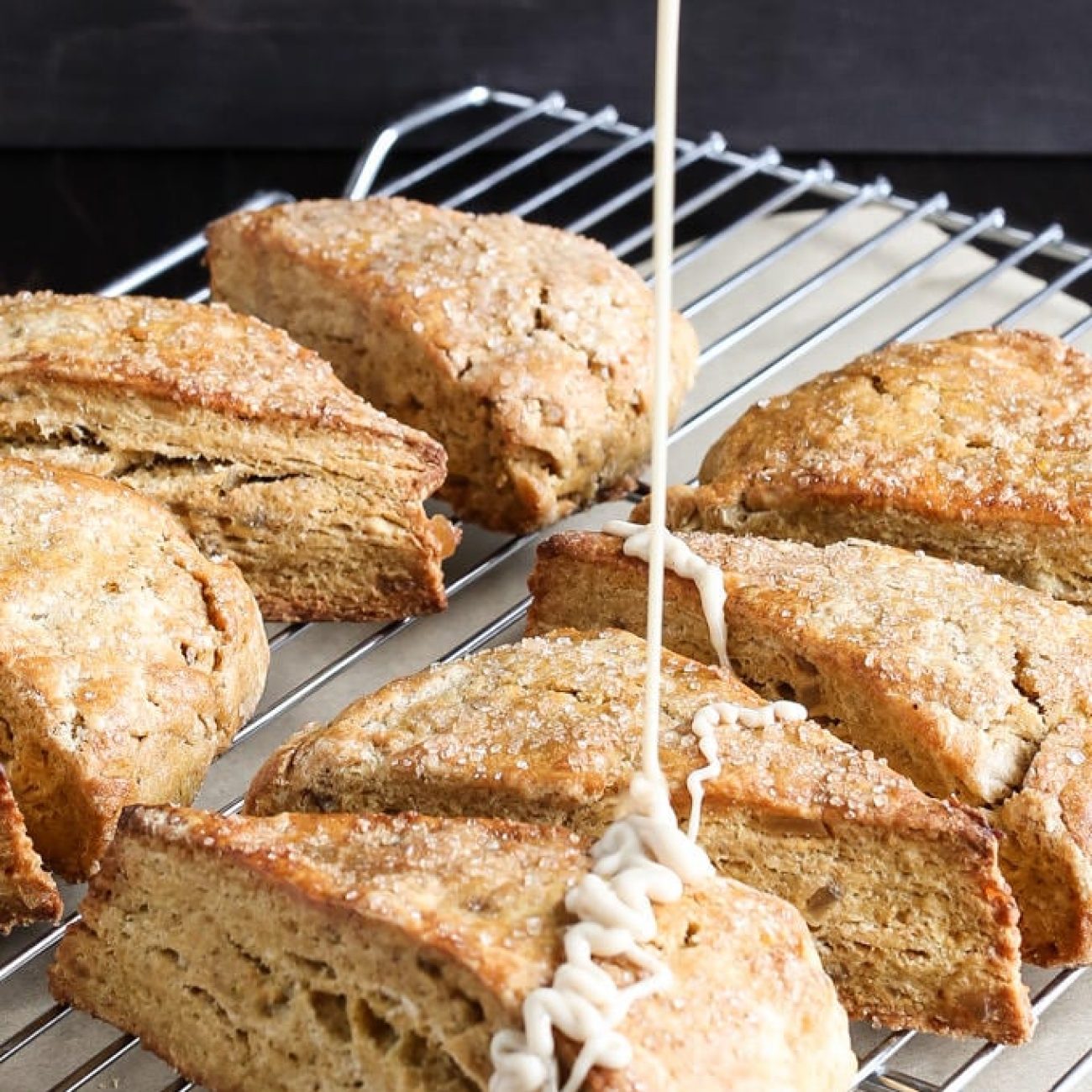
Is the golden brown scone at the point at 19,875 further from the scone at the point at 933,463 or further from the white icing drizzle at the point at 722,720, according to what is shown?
the scone at the point at 933,463

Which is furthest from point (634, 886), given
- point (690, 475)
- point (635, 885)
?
point (690, 475)

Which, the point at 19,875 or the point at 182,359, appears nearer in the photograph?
the point at 19,875

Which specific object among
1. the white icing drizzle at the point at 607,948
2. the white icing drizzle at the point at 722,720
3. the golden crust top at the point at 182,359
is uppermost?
the golden crust top at the point at 182,359

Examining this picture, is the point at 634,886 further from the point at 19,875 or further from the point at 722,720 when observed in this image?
the point at 19,875

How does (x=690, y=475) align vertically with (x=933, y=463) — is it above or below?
below

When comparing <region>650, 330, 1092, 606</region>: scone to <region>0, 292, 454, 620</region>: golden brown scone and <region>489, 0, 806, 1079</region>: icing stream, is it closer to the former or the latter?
<region>0, 292, 454, 620</region>: golden brown scone

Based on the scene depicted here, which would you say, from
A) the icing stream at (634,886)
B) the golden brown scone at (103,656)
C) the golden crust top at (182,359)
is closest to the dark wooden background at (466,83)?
the golden crust top at (182,359)
